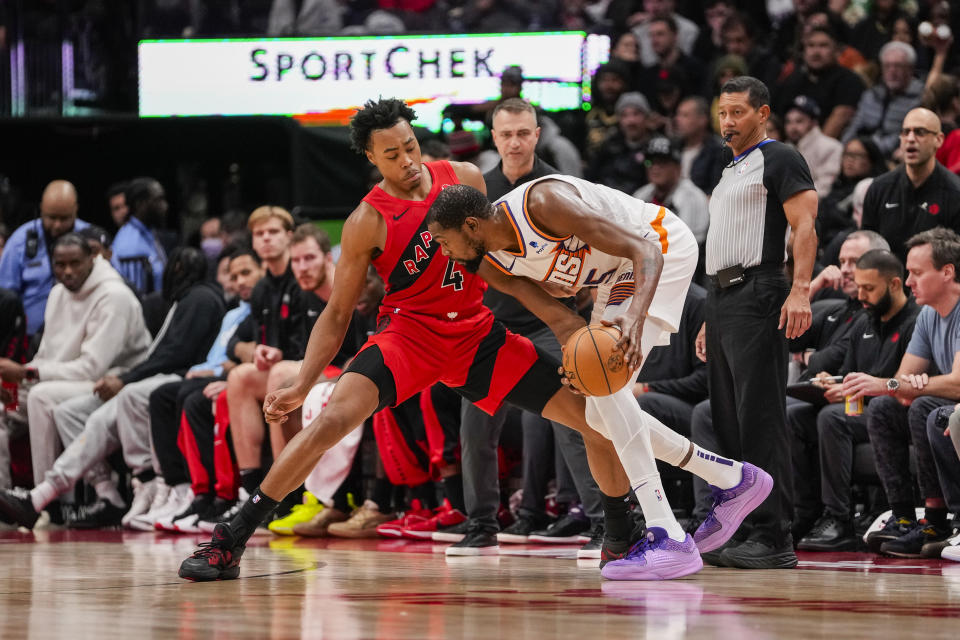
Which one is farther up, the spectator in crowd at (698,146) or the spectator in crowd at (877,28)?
the spectator in crowd at (877,28)

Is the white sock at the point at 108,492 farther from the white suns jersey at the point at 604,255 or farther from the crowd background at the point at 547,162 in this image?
the white suns jersey at the point at 604,255

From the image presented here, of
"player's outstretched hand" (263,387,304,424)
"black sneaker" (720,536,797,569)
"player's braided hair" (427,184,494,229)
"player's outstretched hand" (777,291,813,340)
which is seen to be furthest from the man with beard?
"player's outstretched hand" (263,387,304,424)

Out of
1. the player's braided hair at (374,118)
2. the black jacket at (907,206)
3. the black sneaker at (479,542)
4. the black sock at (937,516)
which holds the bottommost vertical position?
the black sneaker at (479,542)

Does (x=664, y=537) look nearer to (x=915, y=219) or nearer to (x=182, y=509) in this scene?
(x=915, y=219)

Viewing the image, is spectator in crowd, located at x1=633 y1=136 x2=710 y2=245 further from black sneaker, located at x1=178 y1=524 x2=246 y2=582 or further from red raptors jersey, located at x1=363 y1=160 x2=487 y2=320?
black sneaker, located at x1=178 y1=524 x2=246 y2=582

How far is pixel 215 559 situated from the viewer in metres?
4.61

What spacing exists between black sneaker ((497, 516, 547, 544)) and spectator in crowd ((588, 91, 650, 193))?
353cm

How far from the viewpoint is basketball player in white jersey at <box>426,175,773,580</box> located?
4.40 metres

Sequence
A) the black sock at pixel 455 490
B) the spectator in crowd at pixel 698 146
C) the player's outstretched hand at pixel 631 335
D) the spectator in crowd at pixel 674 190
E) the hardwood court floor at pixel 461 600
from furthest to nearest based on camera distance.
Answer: the spectator in crowd at pixel 698 146, the spectator in crowd at pixel 674 190, the black sock at pixel 455 490, the player's outstretched hand at pixel 631 335, the hardwood court floor at pixel 461 600

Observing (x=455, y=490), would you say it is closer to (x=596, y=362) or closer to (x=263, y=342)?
(x=263, y=342)

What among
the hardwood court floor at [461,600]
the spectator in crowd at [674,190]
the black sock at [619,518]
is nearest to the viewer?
the hardwood court floor at [461,600]

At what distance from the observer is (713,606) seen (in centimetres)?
379

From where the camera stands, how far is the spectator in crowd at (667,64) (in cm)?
1059

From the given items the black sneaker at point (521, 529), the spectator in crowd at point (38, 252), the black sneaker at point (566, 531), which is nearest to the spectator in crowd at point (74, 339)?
the spectator in crowd at point (38, 252)
